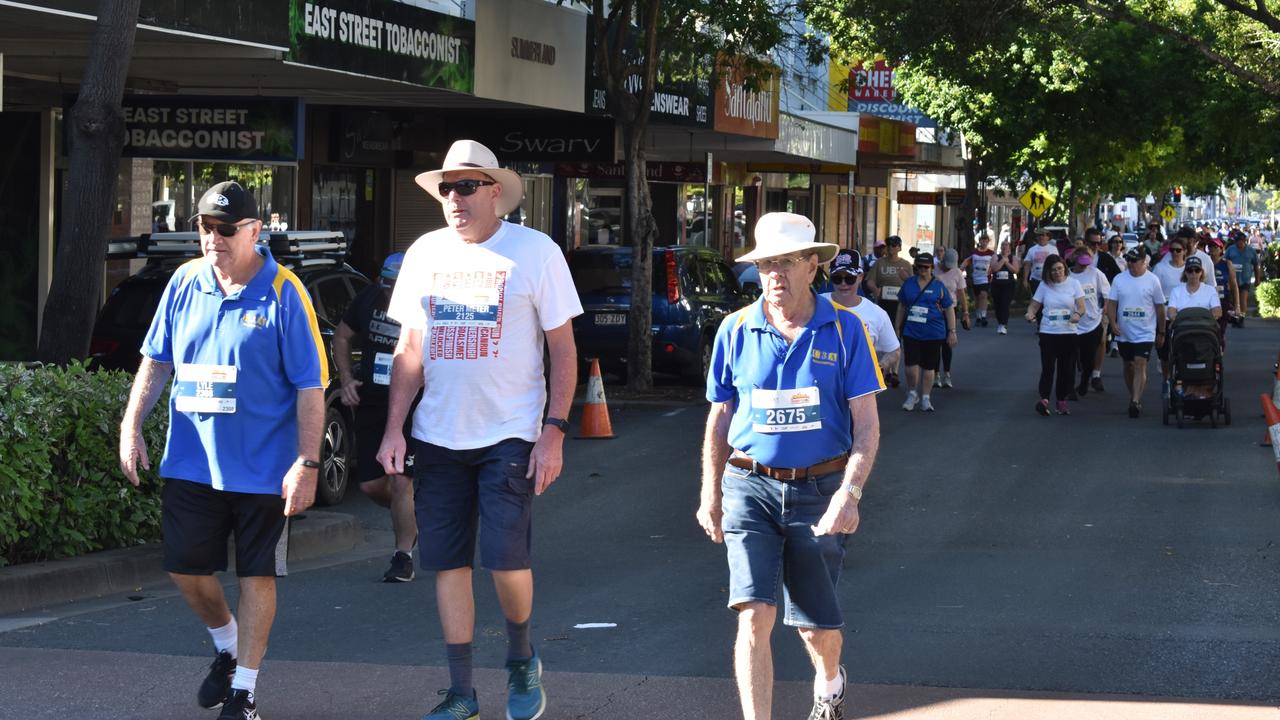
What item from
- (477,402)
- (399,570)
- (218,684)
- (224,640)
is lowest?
(399,570)

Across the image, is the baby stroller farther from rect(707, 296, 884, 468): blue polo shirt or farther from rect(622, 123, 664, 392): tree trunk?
rect(707, 296, 884, 468): blue polo shirt

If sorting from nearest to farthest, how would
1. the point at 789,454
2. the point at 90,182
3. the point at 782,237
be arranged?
1. the point at 789,454
2. the point at 782,237
3. the point at 90,182

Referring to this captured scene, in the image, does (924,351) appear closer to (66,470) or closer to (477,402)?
(66,470)

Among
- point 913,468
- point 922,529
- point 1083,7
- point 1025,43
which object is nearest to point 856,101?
point 1025,43

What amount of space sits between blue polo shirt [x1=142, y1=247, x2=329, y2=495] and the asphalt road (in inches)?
61.0

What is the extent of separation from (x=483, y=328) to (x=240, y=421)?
876mm

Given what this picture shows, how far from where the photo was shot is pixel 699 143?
1168 inches

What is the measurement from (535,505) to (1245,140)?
77.2 feet

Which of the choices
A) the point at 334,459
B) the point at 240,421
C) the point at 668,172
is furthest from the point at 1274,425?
the point at 668,172

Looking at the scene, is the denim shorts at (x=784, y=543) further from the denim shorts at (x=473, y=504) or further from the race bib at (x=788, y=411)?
the denim shorts at (x=473, y=504)

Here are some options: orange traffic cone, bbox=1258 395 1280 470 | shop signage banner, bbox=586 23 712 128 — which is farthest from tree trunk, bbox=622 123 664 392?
orange traffic cone, bbox=1258 395 1280 470

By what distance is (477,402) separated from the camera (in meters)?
5.91

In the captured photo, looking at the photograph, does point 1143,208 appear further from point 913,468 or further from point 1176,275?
point 913,468

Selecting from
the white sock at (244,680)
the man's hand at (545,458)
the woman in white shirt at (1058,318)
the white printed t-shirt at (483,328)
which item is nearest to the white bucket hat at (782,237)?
the white printed t-shirt at (483,328)
